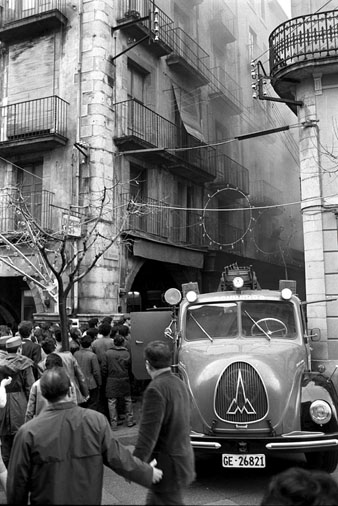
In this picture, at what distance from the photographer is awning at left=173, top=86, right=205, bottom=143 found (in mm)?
19798

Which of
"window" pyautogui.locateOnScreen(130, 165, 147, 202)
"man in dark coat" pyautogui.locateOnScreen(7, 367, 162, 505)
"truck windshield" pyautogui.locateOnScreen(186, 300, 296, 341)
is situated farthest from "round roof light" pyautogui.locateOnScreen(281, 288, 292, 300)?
"window" pyautogui.locateOnScreen(130, 165, 147, 202)

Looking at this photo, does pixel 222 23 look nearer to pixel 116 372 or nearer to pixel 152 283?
pixel 152 283

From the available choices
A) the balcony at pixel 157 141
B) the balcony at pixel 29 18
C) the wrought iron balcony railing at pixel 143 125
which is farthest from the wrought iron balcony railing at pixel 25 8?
the balcony at pixel 157 141

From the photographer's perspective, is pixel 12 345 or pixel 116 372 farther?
pixel 116 372

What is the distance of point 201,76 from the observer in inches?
828

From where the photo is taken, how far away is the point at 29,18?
1653cm

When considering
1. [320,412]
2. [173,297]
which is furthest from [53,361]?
[320,412]

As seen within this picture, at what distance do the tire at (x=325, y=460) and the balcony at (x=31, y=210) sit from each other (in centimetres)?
1123

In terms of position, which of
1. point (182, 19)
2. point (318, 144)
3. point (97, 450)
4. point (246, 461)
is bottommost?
point (246, 461)

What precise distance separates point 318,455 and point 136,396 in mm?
6276

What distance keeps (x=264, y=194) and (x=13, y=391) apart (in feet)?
75.1

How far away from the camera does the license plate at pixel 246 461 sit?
227 inches

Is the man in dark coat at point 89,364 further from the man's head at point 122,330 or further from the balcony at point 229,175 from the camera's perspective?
the balcony at point 229,175

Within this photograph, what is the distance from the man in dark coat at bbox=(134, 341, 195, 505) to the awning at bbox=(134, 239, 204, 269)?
12.3 metres
